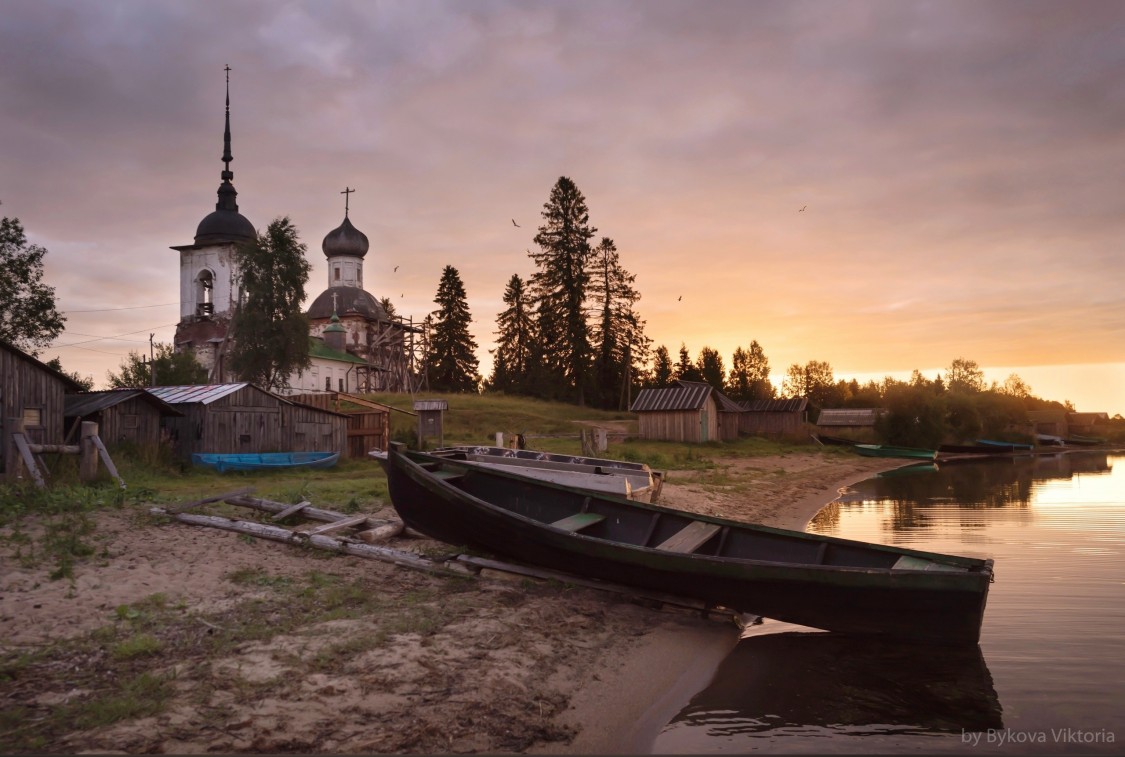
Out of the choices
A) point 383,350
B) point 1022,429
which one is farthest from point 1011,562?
point 1022,429

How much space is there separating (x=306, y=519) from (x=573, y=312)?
160 ft

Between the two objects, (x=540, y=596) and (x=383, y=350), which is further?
(x=383, y=350)

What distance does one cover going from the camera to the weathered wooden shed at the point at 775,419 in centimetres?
5516

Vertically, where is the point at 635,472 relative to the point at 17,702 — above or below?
above

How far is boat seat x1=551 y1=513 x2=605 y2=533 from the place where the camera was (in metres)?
10.7

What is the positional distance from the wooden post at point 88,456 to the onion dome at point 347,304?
50.2m

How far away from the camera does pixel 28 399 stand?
20609mm

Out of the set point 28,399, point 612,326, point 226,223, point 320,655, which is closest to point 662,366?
point 612,326

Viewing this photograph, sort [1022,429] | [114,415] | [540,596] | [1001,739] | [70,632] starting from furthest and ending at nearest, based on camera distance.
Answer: [1022,429] < [114,415] < [540,596] < [70,632] < [1001,739]

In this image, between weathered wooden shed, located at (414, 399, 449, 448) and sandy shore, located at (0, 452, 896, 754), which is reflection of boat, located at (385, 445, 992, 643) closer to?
sandy shore, located at (0, 452, 896, 754)

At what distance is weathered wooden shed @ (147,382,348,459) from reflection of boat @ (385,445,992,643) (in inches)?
653

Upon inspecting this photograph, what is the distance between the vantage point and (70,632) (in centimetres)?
738

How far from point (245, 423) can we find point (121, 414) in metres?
4.19

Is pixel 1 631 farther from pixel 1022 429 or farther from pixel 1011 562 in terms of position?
pixel 1022 429
